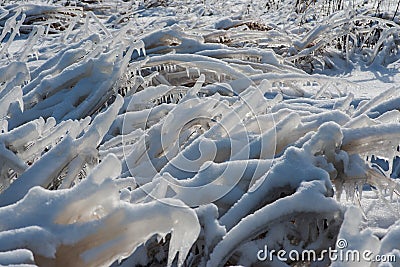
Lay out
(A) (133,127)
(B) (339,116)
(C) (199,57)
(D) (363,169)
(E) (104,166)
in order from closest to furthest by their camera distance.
A: (E) (104,166) → (D) (363,169) → (B) (339,116) → (A) (133,127) → (C) (199,57)

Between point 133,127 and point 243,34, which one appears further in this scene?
point 243,34

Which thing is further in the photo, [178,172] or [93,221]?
[178,172]

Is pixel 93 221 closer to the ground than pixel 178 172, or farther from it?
farther from it

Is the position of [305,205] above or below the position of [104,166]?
below

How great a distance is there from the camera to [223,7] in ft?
16.2

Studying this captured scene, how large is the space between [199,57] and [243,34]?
90 cm

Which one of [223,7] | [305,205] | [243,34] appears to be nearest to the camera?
[305,205]

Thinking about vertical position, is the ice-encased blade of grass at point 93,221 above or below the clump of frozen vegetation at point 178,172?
above

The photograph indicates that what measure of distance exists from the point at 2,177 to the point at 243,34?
6.44ft

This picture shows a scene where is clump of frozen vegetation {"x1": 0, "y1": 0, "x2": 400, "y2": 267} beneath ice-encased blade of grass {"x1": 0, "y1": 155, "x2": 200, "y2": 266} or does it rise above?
beneath

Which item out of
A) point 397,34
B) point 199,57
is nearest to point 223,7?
point 397,34

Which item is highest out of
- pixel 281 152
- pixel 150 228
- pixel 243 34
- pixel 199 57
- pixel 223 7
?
pixel 150 228

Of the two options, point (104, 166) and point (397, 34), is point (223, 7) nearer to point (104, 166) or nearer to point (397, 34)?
point (397, 34)

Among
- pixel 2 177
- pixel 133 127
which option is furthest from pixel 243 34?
pixel 2 177
